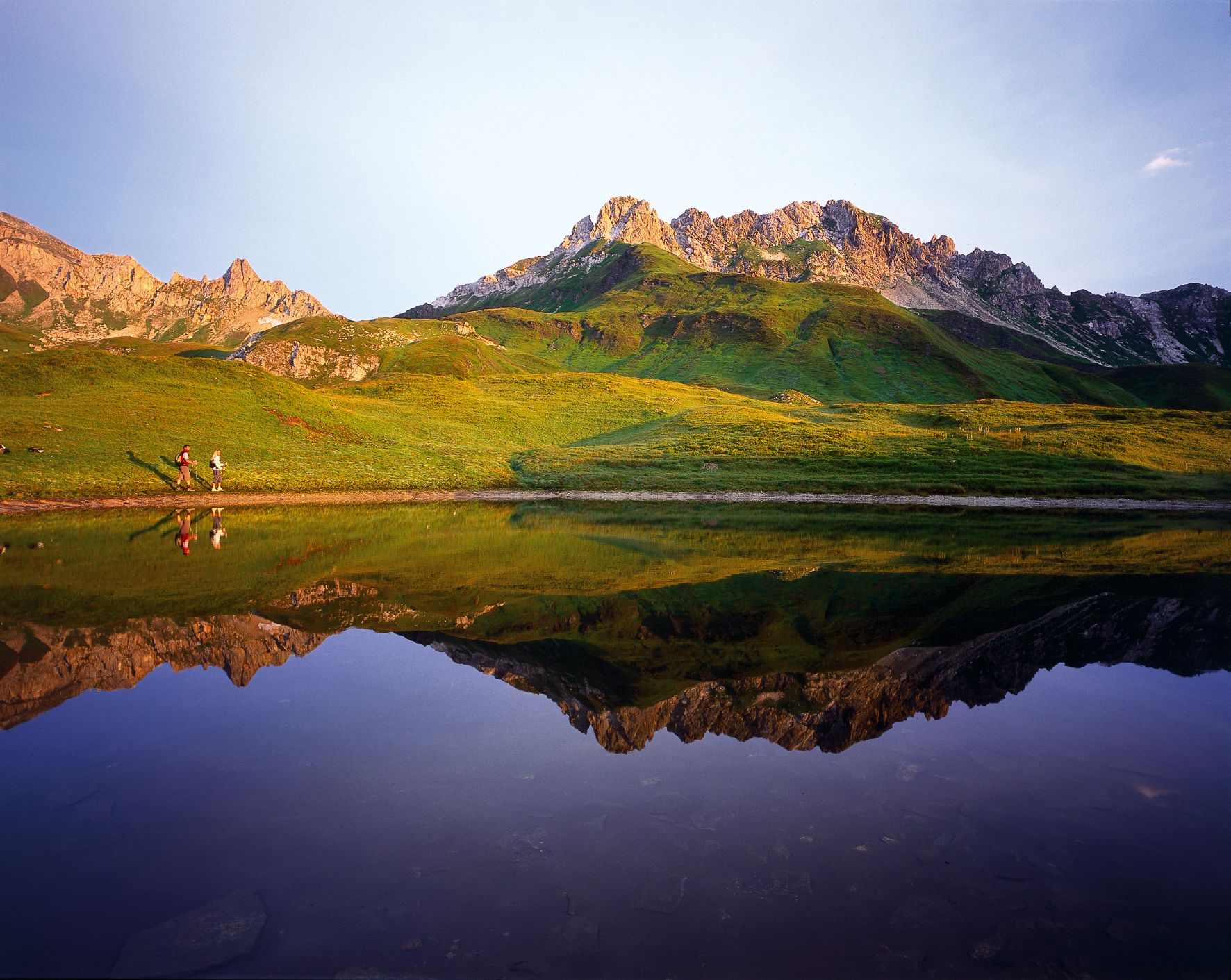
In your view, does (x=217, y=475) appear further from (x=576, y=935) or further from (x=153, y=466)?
(x=576, y=935)

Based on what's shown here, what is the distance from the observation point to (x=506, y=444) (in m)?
80.1

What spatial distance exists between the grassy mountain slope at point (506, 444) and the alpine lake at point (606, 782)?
37.8 m

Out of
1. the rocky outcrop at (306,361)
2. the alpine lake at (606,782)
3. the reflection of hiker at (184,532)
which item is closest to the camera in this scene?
the alpine lake at (606,782)

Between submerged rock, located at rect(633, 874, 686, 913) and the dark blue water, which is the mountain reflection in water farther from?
submerged rock, located at rect(633, 874, 686, 913)

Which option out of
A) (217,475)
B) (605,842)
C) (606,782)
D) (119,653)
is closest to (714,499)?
(217,475)

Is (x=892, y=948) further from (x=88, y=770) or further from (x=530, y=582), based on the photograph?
(x=530, y=582)

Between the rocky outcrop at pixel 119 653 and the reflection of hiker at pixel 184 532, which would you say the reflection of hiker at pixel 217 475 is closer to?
the reflection of hiker at pixel 184 532

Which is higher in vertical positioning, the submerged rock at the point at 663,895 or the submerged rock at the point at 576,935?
the submerged rock at the point at 576,935

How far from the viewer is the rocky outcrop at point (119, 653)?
12.6 meters

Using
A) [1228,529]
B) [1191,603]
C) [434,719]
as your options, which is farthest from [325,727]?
[1228,529]

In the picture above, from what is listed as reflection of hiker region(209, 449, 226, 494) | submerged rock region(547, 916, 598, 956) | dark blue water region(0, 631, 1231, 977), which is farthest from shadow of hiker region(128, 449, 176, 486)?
submerged rock region(547, 916, 598, 956)

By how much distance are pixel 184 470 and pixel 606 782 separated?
52.9m

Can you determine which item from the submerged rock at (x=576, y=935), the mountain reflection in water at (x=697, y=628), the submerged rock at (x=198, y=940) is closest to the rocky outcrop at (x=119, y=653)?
the mountain reflection in water at (x=697, y=628)

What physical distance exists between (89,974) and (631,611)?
1527 cm
